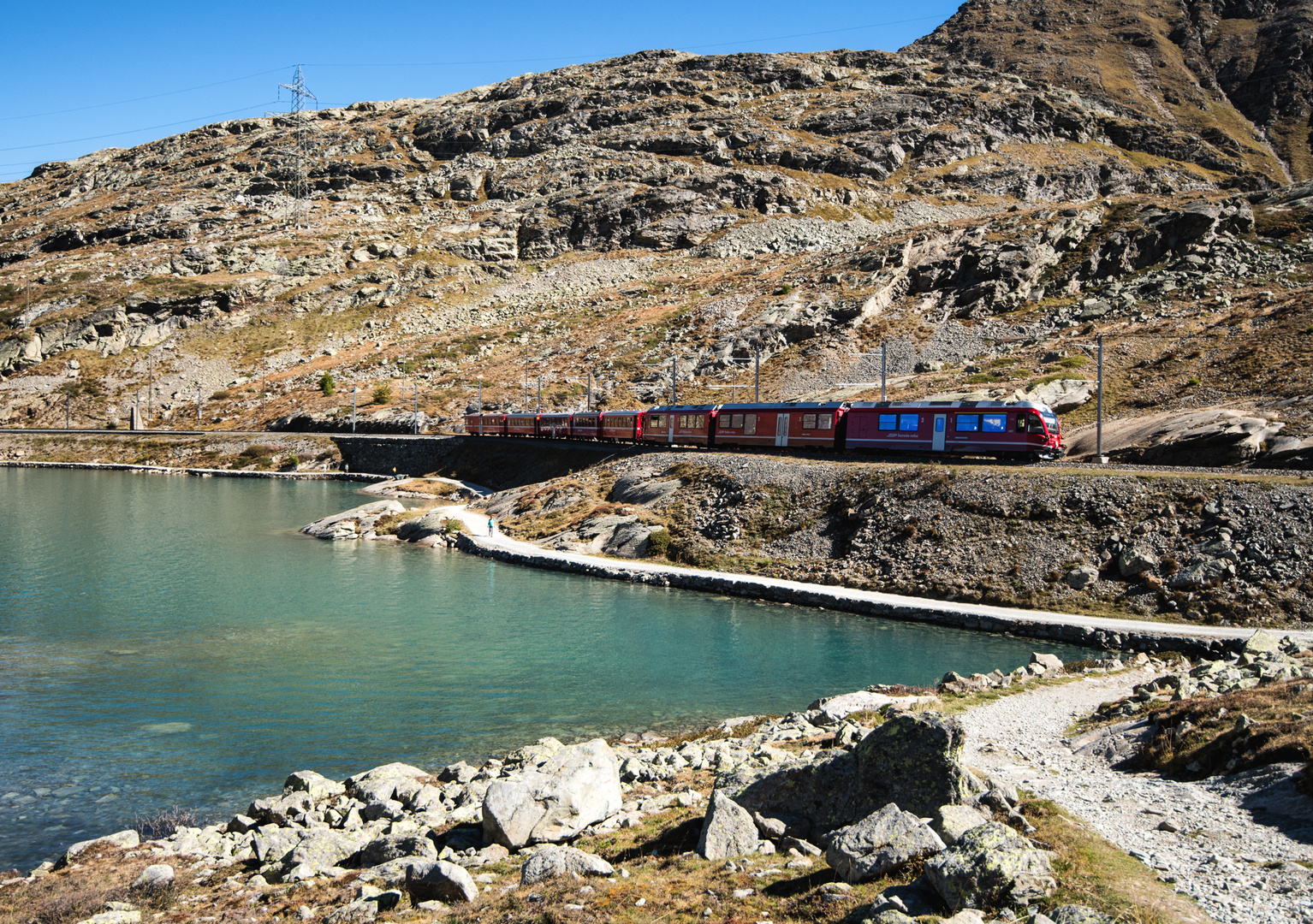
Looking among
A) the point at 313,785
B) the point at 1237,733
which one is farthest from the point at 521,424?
the point at 1237,733

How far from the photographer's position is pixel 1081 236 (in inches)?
3644

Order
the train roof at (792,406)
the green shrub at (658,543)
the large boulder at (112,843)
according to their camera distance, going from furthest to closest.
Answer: the train roof at (792,406) → the green shrub at (658,543) → the large boulder at (112,843)

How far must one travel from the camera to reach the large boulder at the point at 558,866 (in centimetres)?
1000

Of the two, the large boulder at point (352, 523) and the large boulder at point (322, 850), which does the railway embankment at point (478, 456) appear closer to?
the large boulder at point (352, 523)

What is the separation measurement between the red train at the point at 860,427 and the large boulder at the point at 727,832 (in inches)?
1393

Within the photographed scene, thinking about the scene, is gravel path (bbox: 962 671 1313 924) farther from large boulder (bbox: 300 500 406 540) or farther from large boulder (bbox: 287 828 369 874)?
large boulder (bbox: 300 500 406 540)

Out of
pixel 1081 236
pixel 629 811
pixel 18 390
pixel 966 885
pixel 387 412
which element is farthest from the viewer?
pixel 18 390

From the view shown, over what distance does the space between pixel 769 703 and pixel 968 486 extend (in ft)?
61.7

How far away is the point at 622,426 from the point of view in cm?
6506

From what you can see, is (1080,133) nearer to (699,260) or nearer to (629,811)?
(699,260)

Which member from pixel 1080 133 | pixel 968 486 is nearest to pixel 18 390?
pixel 968 486

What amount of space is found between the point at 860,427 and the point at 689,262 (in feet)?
323

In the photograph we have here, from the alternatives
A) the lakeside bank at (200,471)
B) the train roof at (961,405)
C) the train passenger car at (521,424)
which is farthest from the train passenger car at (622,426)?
the lakeside bank at (200,471)

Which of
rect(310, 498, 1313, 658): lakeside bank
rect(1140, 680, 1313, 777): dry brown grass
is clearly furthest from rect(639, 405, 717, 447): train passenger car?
rect(1140, 680, 1313, 777): dry brown grass
